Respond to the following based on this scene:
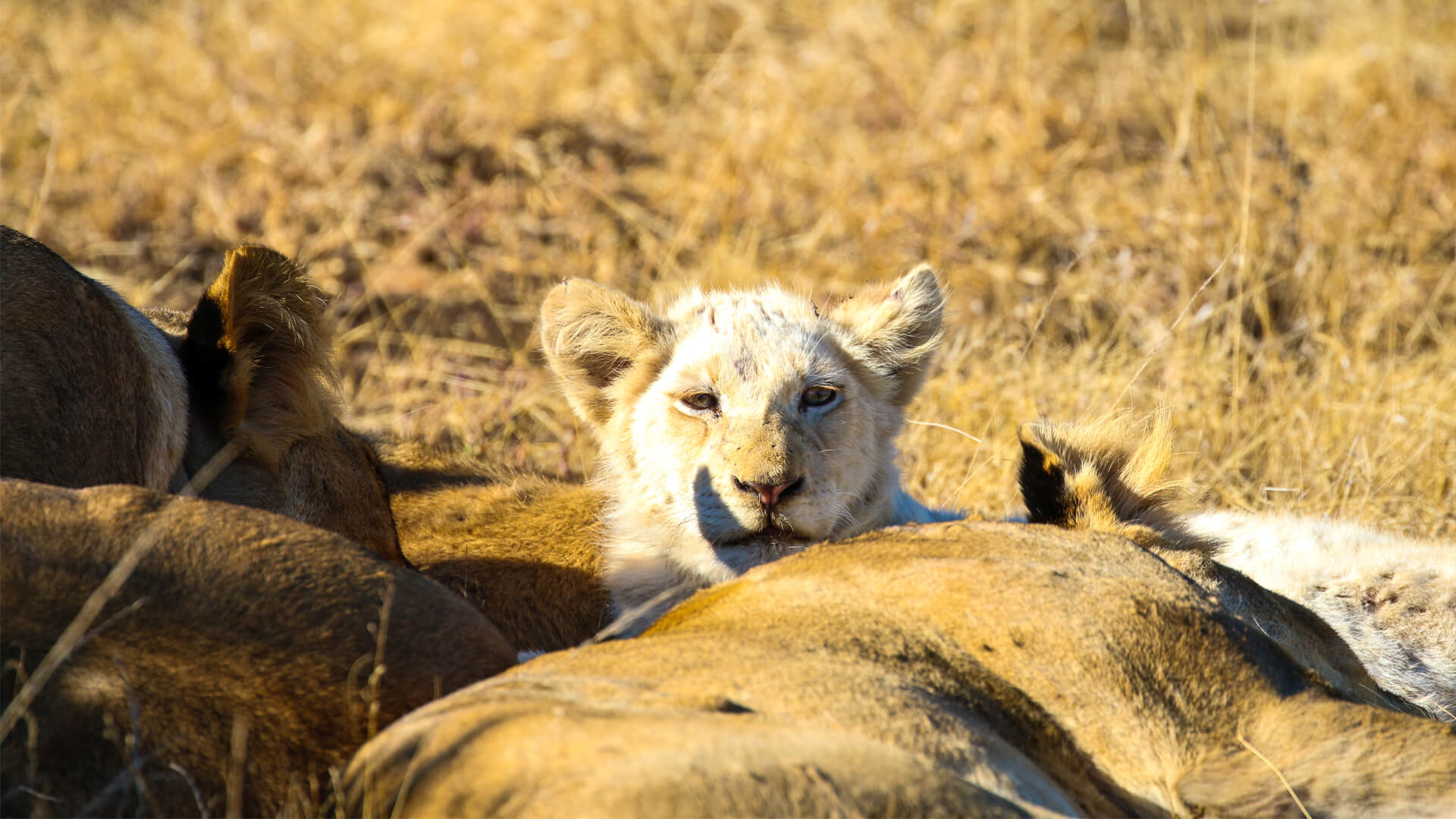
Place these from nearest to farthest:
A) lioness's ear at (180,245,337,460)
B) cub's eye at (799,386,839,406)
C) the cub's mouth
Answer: lioness's ear at (180,245,337,460) → the cub's mouth → cub's eye at (799,386,839,406)

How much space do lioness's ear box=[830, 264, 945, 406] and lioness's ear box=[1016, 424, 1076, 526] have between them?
1.00 m

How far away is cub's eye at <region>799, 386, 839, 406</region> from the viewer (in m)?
4.18

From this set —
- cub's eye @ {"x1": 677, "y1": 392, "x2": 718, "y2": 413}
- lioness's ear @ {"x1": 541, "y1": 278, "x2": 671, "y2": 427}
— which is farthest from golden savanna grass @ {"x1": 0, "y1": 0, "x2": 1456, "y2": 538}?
cub's eye @ {"x1": 677, "y1": 392, "x2": 718, "y2": 413}

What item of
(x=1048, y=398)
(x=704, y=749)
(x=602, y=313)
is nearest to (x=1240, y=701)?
(x=704, y=749)

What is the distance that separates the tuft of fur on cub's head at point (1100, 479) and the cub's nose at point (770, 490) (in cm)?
59

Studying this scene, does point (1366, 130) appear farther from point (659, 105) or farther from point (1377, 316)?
point (659, 105)

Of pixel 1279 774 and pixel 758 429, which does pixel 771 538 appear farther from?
pixel 1279 774

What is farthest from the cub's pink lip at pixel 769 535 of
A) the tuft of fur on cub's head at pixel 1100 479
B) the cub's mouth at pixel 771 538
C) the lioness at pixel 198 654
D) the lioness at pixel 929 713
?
the lioness at pixel 198 654

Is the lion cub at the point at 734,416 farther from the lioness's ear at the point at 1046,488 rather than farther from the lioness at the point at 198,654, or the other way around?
the lioness at the point at 198,654

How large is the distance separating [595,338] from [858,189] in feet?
11.9

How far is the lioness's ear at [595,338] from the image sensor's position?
14.8 ft

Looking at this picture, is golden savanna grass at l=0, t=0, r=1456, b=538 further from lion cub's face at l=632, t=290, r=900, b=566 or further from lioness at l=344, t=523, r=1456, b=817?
lioness at l=344, t=523, r=1456, b=817

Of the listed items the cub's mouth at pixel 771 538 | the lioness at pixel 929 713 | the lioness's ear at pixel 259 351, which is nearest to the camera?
the lioness at pixel 929 713

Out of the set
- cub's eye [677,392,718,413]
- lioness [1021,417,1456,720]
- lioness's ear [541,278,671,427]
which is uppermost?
lioness's ear [541,278,671,427]
